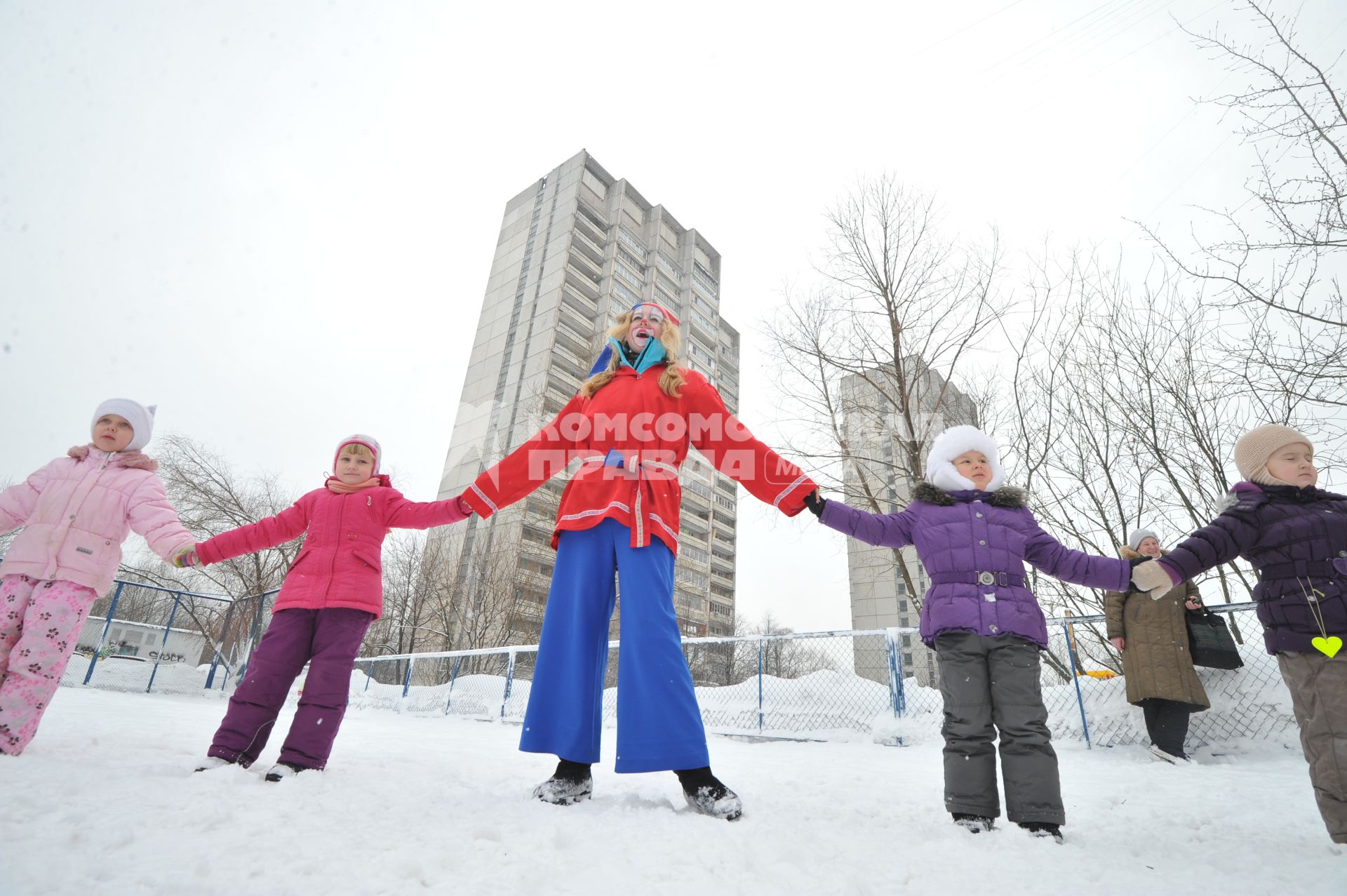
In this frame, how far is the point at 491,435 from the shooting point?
125 feet

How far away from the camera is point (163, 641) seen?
349 inches

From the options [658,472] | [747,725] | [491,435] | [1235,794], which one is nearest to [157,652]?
[747,725]

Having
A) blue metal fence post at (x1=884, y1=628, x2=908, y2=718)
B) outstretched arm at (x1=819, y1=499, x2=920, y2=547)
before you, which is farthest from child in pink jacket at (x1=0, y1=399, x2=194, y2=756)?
blue metal fence post at (x1=884, y1=628, x2=908, y2=718)

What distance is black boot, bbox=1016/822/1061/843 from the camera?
6.06ft

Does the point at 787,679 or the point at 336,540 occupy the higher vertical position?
the point at 336,540

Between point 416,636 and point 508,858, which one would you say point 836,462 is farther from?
point 416,636

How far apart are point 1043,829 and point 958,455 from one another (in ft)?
4.36

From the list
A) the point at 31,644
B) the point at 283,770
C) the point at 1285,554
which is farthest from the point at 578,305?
the point at 1285,554

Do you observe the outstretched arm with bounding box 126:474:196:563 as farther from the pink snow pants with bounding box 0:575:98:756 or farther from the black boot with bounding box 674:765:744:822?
the black boot with bounding box 674:765:744:822

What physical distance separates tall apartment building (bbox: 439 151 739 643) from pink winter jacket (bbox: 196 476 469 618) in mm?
34814

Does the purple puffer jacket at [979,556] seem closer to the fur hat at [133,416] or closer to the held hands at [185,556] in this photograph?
the held hands at [185,556]

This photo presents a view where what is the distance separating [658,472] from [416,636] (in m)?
20.3

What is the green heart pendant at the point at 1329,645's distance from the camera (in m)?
1.96

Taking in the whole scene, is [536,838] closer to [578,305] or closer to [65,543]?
[65,543]
